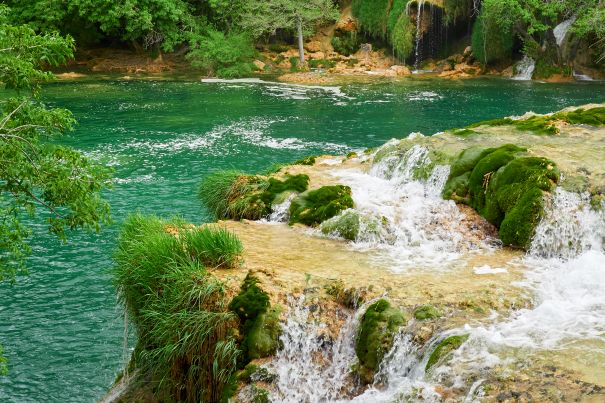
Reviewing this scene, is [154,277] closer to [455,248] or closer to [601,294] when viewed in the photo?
[455,248]

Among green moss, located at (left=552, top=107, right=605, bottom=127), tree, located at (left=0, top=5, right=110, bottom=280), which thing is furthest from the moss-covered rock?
green moss, located at (left=552, top=107, right=605, bottom=127)

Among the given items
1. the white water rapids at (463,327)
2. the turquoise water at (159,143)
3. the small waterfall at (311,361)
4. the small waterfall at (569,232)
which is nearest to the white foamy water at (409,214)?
the white water rapids at (463,327)

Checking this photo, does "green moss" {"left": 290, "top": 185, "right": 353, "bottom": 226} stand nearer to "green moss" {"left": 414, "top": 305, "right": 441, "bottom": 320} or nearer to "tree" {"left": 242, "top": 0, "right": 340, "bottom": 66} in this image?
"green moss" {"left": 414, "top": 305, "right": 441, "bottom": 320}

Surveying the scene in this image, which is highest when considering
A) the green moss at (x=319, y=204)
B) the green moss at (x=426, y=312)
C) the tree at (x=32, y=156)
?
the tree at (x=32, y=156)

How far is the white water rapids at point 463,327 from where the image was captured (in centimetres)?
685

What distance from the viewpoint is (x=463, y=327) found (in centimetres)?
739

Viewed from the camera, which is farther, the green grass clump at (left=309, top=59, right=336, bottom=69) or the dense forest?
the green grass clump at (left=309, top=59, right=336, bottom=69)

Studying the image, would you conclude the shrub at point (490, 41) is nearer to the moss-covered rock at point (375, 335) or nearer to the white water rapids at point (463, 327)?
the white water rapids at point (463, 327)

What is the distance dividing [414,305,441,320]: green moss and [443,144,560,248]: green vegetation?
10.5 ft

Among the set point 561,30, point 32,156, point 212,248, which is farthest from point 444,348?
point 561,30

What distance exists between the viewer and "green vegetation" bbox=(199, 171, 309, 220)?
12909 millimetres

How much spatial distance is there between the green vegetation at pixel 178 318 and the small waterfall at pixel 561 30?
3341 centimetres

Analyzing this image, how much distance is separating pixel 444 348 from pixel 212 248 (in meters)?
3.87

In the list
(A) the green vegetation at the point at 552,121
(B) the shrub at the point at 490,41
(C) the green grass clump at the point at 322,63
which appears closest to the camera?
(A) the green vegetation at the point at 552,121
